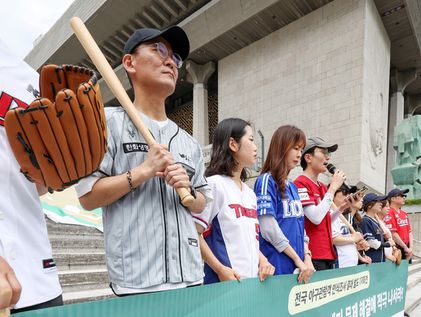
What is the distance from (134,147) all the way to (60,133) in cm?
46

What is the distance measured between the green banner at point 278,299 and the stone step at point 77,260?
1.93 metres

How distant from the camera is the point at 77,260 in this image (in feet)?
9.77

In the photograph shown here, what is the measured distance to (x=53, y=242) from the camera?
3156 millimetres

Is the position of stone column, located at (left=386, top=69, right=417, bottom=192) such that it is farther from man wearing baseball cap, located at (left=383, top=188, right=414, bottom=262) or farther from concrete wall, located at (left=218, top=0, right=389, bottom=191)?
man wearing baseball cap, located at (left=383, top=188, right=414, bottom=262)

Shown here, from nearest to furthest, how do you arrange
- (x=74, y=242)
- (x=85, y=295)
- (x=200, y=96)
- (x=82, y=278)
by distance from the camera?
(x=85, y=295) → (x=82, y=278) → (x=74, y=242) → (x=200, y=96)

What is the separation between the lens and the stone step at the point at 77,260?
2843 millimetres

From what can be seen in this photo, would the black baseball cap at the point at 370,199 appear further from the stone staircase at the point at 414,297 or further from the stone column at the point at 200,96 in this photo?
the stone column at the point at 200,96

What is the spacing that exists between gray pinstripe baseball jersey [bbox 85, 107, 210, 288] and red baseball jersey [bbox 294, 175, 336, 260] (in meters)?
1.51

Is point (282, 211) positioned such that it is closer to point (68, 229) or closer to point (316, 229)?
point (316, 229)

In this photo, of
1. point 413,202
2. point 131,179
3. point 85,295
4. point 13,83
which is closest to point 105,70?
point 13,83

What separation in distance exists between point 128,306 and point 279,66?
16.0m

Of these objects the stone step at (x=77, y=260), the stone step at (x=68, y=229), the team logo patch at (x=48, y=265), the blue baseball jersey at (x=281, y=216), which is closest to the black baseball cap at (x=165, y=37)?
the team logo patch at (x=48, y=265)

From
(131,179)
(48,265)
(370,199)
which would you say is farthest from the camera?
(370,199)

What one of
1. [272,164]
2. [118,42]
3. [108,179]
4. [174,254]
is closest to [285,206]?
[272,164]
